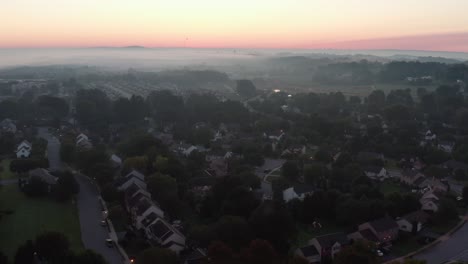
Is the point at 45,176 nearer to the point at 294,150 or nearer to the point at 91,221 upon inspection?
the point at 91,221

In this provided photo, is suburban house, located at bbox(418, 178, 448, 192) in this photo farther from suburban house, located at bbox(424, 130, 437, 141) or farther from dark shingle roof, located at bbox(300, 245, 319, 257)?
suburban house, located at bbox(424, 130, 437, 141)

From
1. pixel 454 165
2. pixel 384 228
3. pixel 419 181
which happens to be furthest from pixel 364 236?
pixel 454 165

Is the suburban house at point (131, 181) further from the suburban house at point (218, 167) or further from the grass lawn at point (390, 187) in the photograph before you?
the grass lawn at point (390, 187)

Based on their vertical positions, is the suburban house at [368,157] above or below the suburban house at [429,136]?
above

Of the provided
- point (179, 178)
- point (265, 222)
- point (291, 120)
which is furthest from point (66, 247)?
point (291, 120)

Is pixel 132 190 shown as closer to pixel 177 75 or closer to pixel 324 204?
pixel 324 204

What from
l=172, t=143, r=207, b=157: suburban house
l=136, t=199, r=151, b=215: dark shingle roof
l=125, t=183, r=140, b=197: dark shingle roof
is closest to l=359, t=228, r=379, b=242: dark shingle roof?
l=136, t=199, r=151, b=215: dark shingle roof

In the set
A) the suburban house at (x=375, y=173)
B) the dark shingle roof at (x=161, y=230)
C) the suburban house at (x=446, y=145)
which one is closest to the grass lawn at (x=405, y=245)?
the suburban house at (x=375, y=173)
